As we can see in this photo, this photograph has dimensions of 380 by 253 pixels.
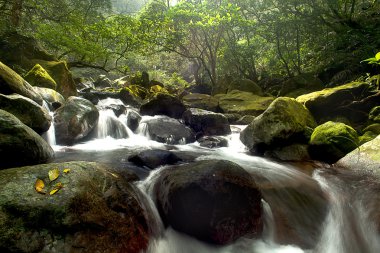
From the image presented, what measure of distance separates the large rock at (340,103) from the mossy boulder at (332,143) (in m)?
2.04

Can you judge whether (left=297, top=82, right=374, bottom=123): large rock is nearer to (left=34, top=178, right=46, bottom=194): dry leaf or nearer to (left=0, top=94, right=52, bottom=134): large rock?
(left=0, top=94, right=52, bottom=134): large rock

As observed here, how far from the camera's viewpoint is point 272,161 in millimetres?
7430

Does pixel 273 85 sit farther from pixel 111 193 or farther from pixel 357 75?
pixel 111 193

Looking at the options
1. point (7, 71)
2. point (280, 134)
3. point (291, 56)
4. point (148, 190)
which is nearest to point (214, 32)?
point (291, 56)

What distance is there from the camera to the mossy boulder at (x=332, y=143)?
712 cm

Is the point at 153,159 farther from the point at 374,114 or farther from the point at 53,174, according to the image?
the point at 374,114

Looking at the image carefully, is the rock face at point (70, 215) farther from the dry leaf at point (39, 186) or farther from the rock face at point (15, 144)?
the rock face at point (15, 144)

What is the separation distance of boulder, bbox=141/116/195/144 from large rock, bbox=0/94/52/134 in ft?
12.9

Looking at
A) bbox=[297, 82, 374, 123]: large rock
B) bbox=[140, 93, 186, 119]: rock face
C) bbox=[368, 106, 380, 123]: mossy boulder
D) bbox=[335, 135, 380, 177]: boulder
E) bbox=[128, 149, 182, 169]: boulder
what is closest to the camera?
bbox=[128, 149, 182, 169]: boulder

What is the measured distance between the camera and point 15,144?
4.16 meters

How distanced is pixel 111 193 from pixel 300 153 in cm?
614

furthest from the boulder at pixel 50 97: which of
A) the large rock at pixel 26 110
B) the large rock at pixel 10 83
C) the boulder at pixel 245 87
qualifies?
the boulder at pixel 245 87

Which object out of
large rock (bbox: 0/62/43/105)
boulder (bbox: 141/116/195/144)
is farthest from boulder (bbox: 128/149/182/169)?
large rock (bbox: 0/62/43/105)

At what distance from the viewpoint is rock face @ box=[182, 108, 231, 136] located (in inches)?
420
